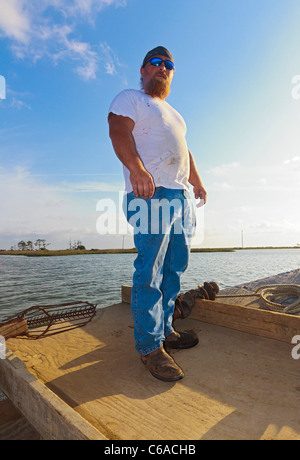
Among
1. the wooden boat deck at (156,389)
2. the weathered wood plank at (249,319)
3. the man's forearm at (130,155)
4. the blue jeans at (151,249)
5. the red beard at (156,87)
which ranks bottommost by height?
the wooden boat deck at (156,389)

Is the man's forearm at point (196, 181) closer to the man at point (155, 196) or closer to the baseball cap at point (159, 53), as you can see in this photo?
the man at point (155, 196)

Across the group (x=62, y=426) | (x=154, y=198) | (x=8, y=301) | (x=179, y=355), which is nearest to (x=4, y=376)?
(x=62, y=426)

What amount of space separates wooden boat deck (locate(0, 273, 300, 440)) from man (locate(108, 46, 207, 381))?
0.65 ft

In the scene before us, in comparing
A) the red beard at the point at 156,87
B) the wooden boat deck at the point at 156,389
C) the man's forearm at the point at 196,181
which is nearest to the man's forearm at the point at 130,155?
the red beard at the point at 156,87

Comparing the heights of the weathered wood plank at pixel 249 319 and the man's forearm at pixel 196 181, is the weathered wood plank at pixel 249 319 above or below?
below

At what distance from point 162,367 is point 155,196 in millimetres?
1258

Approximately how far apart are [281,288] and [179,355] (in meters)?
2.26

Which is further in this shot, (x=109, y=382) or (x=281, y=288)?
(x=281, y=288)

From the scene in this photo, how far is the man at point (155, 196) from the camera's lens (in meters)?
1.91

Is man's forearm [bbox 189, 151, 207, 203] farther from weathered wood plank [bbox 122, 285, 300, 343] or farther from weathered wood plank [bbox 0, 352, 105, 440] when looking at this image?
weathered wood plank [bbox 0, 352, 105, 440]

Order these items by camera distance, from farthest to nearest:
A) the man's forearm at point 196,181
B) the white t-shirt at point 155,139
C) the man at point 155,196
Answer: the man's forearm at point 196,181
the white t-shirt at point 155,139
the man at point 155,196

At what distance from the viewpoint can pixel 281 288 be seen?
12.3 feet

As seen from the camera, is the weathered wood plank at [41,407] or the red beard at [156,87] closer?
the weathered wood plank at [41,407]

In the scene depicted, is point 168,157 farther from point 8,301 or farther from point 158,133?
point 8,301
